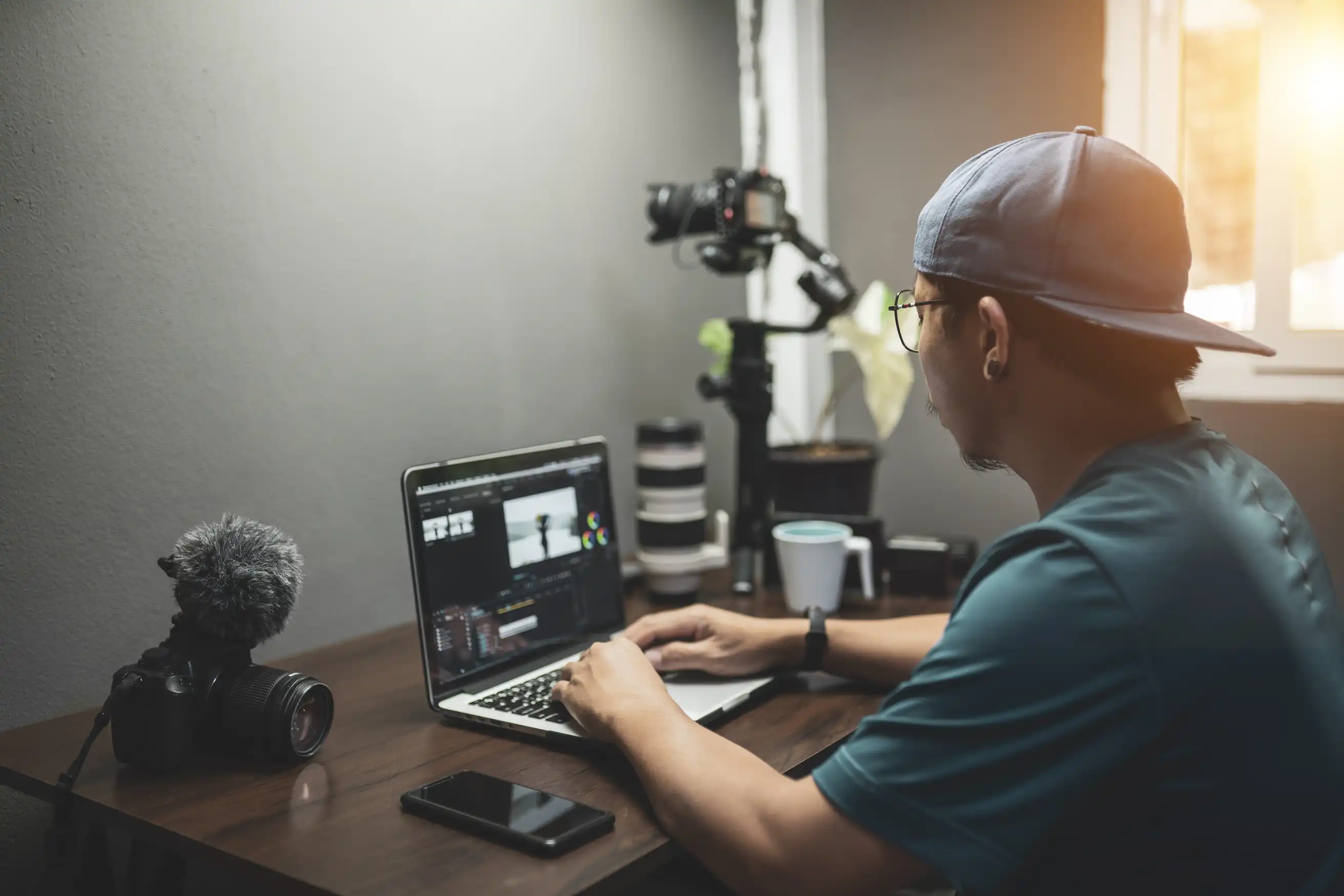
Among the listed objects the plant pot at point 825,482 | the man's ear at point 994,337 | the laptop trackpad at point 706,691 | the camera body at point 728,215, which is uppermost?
the camera body at point 728,215

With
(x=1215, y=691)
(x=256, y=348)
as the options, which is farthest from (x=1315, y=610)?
(x=256, y=348)

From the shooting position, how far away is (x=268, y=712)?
3.30ft

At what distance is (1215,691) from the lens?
2.35 feet

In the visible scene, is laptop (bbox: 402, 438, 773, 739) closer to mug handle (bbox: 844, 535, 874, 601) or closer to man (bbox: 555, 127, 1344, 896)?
man (bbox: 555, 127, 1344, 896)

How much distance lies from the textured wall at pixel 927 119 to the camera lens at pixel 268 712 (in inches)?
55.5

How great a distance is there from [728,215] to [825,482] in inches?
19.7

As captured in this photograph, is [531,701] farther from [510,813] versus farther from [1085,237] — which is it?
[1085,237]

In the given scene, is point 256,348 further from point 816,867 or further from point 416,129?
point 816,867

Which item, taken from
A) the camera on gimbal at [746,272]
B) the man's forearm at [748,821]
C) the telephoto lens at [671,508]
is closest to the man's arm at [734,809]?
the man's forearm at [748,821]

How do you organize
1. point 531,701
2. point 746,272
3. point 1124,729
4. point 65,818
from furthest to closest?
point 746,272
point 531,701
point 65,818
point 1124,729

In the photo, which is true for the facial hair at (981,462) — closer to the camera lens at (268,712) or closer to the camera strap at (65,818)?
the camera lens at (268,712)

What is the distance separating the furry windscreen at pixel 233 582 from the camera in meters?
1.01

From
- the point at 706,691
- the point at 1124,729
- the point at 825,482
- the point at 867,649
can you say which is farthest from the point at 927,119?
the point at 1124,729

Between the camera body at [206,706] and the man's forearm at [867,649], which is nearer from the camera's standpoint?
the camera body at [206,706]
